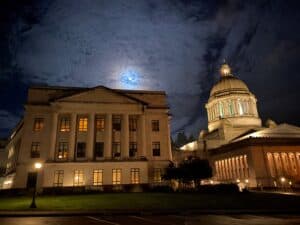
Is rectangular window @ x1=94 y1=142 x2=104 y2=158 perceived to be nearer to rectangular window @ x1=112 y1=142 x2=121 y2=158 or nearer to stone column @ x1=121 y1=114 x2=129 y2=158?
rectangular window @ x1=112 y1=142 x2=121 y2=158

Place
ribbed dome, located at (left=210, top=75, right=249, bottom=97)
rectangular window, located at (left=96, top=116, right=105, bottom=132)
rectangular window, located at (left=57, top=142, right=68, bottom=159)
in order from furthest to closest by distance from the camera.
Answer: ribbed dome, located at (left=210, top=75, right=249, bottom=97), rectangular window, located at (left=96, top=116, right=105, bottom=132), rectangular window, located at (left=57, top=142, right=68, bottom=159)

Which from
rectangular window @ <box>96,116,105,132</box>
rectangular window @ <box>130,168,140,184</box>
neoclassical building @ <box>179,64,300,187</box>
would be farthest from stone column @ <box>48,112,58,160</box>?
neoclassical building @ <box>179,64,300,187</box>

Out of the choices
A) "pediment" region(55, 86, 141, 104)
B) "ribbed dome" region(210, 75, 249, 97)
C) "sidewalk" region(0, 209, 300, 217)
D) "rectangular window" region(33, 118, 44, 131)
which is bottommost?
"sidewalk" region(0, 209, 300, 217)

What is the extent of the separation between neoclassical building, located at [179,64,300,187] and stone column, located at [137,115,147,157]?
2608 cm

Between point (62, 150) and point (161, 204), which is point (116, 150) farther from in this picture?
point (161, 204)

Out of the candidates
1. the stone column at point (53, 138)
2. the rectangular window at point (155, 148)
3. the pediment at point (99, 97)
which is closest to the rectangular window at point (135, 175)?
the rectangular window at point (155, 148)

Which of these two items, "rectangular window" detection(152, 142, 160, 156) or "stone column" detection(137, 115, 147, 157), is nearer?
"stone column" detection(137, 115, 147, 157)

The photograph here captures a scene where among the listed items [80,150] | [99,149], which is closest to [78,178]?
[80,150]

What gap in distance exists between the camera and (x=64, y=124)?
49781 millimetres

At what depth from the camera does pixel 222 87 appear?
99.9 meters

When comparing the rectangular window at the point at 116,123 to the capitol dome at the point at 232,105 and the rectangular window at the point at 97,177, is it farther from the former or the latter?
the capitol dome at the point at 232,105

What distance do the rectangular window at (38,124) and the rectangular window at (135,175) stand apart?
1925 cm

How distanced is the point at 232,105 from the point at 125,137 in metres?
57.1

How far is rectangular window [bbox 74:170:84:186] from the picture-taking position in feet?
146
